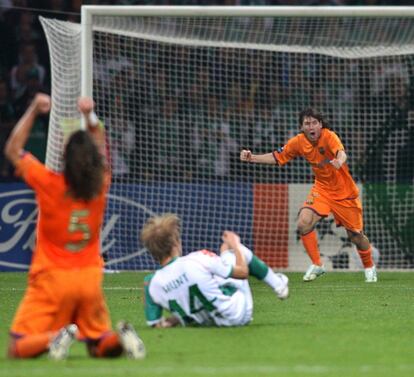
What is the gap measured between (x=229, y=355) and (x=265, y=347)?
1.60 feet

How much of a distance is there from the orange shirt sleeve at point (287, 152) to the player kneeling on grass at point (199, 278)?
5.92 m

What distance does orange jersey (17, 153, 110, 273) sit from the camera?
766cm

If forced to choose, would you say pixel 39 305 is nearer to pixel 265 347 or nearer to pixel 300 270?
pixel 265 347

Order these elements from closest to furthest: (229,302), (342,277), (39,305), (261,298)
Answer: (39,305)
(229,302)
(261,298)
(342,277)

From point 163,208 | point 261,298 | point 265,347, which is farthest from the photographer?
point 163,208

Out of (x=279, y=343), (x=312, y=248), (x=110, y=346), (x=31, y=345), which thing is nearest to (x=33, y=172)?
(x=31, y=345)

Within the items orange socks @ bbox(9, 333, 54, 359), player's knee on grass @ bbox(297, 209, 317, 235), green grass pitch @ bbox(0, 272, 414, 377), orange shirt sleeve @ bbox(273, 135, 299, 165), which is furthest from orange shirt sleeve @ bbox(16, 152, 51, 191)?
player's knee on grass @ bbox(297, 209, 317, 235)

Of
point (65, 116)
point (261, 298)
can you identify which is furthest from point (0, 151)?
point (261, 298)

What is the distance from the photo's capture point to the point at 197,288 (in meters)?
9.24

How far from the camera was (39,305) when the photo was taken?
764 centimetres

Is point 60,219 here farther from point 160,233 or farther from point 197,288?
point 197,288

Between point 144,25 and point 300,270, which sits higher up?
point 144,25

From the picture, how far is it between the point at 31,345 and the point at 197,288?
6.49 ft

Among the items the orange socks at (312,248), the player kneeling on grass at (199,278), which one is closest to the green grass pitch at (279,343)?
the player kneeling on grass at (199,278)
